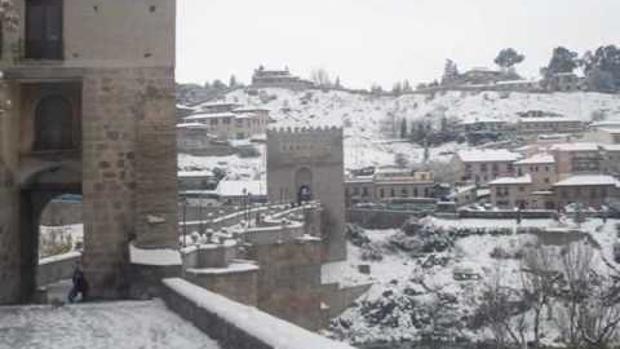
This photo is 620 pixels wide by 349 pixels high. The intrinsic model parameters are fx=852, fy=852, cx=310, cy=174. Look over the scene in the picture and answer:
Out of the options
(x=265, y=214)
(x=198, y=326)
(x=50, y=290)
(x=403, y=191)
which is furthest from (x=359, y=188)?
(x=198, y=326)

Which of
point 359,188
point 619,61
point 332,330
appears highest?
point 619,61

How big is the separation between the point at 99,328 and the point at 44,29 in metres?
6.06

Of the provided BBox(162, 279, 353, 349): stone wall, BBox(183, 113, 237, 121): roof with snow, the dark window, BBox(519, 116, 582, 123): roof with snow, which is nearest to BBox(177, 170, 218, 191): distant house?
BBox(183, 113, 237, 121): roof with snow

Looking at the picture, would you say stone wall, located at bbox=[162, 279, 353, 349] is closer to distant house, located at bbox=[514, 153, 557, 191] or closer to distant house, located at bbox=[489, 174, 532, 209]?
distant house, located at bbox=[489, 174, 532, 209]

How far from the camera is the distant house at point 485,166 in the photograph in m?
77.1

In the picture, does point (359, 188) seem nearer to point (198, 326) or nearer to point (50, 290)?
point (50, 290)

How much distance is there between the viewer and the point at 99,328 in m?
9.10

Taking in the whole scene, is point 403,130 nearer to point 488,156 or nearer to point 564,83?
point 488,156

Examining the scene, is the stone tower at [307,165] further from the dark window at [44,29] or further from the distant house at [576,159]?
the dark window at [44,29]

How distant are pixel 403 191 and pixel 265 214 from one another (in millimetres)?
43945

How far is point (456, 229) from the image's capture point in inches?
2205

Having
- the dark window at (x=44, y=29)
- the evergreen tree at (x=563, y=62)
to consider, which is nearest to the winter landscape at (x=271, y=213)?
the dark window at (x=44, y=29)

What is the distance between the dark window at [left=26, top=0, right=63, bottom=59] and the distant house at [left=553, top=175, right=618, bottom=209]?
58.7 meters

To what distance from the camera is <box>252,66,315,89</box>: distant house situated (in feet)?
416
